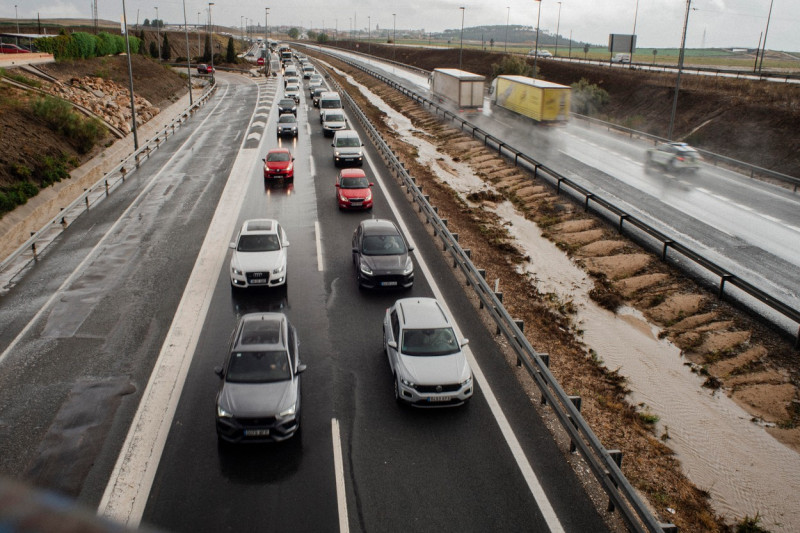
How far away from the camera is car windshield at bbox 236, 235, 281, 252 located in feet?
59.3

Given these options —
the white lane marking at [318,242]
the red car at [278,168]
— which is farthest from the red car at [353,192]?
the red car at [278,168]

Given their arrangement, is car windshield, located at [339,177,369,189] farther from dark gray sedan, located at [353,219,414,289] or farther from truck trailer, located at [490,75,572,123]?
truck trailer, located at [490,75,572,123]

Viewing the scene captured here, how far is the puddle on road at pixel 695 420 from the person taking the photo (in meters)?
10.9

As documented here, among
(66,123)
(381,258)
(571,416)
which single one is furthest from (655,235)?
(66,123)

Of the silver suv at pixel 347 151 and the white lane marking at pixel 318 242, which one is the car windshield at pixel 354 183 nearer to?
the white lane marking at pixel 318 242

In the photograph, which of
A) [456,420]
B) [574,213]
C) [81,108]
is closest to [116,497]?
[456,420]

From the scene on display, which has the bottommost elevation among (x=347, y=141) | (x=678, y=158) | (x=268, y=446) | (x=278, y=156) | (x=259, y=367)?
(x=268, y=446)

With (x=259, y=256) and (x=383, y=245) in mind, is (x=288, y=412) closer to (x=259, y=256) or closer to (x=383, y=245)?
(x=259, y=256)

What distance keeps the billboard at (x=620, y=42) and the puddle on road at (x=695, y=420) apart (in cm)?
6820

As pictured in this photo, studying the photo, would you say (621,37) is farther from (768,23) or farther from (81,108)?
(81,108)

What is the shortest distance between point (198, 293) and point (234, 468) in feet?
26.5

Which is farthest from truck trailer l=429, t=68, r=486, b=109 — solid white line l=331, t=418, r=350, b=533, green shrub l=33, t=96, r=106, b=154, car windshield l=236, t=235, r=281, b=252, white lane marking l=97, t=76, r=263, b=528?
solid white line l=331, t=418, r=350, b=533

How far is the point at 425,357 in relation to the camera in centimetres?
1247

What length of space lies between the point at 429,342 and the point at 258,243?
7.64m
